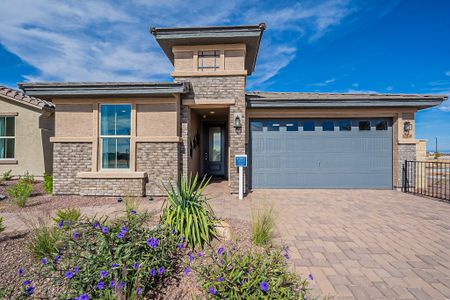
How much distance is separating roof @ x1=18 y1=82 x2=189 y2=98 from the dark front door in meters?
4.73

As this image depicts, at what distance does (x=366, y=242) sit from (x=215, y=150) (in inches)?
327

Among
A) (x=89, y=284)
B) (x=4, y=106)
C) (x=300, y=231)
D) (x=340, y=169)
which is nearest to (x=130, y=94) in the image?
(x=89, y=284)

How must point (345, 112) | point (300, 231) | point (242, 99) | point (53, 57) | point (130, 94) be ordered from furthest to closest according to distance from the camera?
point (53, 57)
point (345, 112)
point (242, 99)
point (130, 94)
point (300, 231)

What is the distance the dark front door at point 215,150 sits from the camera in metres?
11.2

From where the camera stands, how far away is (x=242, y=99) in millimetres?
7387

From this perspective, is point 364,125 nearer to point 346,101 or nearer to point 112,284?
point 346,101

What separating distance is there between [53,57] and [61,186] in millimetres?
7056

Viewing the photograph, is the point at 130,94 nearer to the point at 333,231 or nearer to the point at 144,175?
the point at 144,175

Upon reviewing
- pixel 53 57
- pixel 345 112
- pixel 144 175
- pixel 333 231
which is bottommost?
pixel 333 231

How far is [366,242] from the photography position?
377cm

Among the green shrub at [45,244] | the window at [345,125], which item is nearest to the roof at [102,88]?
the green shrub at [45,244]

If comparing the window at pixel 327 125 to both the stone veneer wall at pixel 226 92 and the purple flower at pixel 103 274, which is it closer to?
the stone veneer wall at pixel 226 92

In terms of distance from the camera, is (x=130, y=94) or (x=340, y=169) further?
(x=340, y=169)

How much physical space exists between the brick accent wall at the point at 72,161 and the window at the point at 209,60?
15.4 ft
